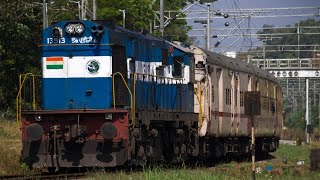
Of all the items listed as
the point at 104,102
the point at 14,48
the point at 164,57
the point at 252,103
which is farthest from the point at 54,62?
the point at 14,48

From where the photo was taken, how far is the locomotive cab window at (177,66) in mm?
21781

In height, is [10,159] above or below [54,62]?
below

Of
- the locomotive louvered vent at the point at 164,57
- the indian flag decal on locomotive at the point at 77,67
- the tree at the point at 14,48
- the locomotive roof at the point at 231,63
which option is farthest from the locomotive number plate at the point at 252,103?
the tree at the point at 14,48

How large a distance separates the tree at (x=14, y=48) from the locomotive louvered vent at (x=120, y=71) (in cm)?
2027

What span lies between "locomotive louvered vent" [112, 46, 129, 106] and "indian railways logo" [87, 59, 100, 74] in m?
0.41

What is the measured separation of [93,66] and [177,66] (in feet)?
14.6

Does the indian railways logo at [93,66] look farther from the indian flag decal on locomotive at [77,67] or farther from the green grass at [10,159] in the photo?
the green grass at [10,159]

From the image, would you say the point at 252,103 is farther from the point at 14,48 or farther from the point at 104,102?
the point at 14,48

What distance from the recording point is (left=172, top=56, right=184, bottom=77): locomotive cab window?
21.8m

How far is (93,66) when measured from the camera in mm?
18062

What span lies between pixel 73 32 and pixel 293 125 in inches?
3591

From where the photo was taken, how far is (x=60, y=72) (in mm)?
18250

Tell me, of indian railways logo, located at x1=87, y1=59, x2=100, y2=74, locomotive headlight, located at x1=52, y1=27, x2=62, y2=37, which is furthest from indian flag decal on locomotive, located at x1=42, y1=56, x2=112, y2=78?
locomotive headlight, located at x1=52, y1=27, x2=62, y2=37

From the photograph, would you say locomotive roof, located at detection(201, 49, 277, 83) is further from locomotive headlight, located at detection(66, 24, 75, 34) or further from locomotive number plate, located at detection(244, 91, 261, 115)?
locomotive headlight, located at detection(66, 24, 75, 34)
